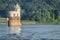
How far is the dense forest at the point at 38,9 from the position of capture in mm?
132988

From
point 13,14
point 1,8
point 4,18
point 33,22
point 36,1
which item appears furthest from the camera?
point 36,1

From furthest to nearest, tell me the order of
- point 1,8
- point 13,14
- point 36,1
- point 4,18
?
1. point 36,1
2. point 1,8
3. point 4,18
4. point 13,14

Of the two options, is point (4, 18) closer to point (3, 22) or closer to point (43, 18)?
point (3, 22)

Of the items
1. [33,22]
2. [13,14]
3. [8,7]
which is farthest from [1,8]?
[13,14]

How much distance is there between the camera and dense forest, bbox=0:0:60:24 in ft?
436

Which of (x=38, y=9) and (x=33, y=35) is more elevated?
(x=33, y=35)

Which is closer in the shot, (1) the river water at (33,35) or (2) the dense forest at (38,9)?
Result: (1) the river water at (33,35)

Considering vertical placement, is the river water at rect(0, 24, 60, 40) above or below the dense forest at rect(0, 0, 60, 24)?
above

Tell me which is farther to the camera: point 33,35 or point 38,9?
point 38,9

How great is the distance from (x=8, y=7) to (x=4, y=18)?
630 inches

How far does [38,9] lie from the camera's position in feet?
485

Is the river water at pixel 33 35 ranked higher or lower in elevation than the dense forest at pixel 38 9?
higher

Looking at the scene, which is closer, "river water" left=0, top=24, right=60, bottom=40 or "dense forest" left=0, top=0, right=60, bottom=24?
"river water" left=0, top=24, right=60, bottom=40

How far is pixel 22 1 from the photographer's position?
564 ft
